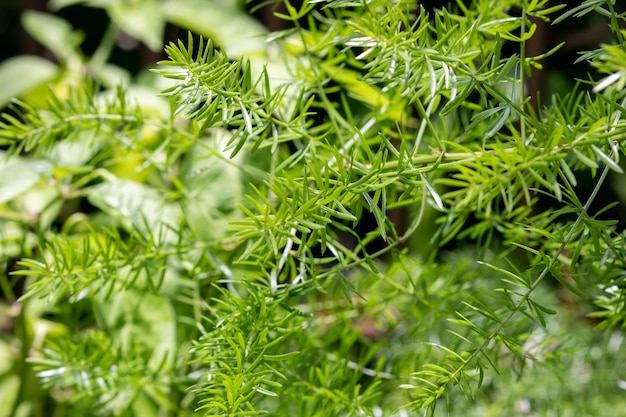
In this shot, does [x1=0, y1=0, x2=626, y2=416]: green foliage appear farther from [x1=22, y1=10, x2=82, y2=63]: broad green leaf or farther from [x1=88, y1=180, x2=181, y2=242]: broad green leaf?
[x1=22, y1=10, x2=82, y2=63]: broad green leaf

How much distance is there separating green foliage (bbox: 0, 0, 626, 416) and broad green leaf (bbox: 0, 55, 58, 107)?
0.70ft

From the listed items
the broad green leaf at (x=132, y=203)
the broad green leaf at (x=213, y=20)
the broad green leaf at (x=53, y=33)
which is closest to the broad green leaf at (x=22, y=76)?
the broad green leaf at (x=53, y=33)

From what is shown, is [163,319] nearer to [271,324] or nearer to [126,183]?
[126,183]

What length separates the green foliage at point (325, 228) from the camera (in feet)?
0.76

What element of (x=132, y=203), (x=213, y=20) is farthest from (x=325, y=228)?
(x=213, y=20)

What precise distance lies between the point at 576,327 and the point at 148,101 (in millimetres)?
487

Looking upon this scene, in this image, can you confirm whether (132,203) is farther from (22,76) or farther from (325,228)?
(22,76)

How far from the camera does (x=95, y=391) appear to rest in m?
0.36

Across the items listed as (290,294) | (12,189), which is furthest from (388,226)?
(12,189)

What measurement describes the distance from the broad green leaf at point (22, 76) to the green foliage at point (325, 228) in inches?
8.5

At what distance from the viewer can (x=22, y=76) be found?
2.71 ft

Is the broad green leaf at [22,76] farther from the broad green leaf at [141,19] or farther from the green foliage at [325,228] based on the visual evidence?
the green foliage at [325,228]

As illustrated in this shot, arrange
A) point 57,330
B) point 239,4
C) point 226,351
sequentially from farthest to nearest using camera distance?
1. point 239,4
2. point 57,330
3. point 226,351

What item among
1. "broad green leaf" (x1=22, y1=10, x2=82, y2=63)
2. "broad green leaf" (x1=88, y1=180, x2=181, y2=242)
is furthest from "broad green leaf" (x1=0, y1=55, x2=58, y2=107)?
"broad green leaf" (x1=88, y1=180, x2=181, y2=242)
